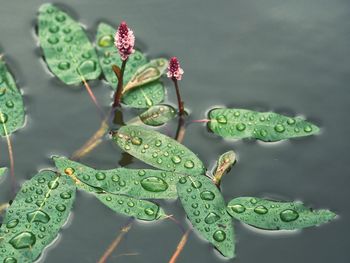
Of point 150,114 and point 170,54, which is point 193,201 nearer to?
point 150,114

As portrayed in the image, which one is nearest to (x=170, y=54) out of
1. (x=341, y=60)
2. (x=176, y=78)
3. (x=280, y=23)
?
(x=176, y=78)

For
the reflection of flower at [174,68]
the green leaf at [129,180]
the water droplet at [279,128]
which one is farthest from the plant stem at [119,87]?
the water droplet at [279,128]

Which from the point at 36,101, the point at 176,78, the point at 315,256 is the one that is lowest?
the point at 315,256

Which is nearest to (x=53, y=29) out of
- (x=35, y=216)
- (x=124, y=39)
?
(x=124, y=39)

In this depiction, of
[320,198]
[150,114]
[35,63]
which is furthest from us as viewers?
[35,63]

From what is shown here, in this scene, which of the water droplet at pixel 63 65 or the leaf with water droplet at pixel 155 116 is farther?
the water droplet at pixel 63 65

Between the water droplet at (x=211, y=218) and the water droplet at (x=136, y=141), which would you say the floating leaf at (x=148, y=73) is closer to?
the water droplet at (x=136, y=141)
